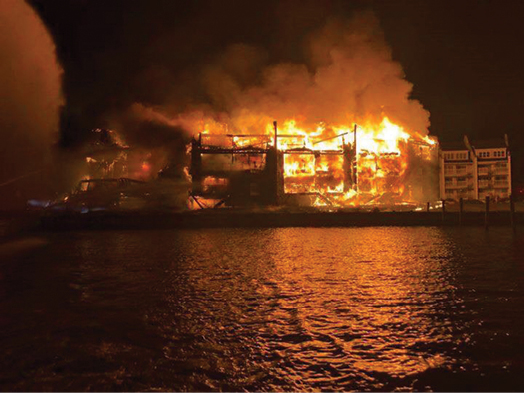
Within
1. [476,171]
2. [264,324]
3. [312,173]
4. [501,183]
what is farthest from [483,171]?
[264,324]

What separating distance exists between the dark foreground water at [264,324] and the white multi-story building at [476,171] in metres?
49.4

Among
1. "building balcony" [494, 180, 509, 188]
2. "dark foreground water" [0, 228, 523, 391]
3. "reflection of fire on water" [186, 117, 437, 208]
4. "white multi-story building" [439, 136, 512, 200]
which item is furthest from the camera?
"white multi-story building" [439, 136, 512, 200]

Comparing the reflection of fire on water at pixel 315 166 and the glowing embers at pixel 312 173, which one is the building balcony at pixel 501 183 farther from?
the glowing embers at pixel 312 173

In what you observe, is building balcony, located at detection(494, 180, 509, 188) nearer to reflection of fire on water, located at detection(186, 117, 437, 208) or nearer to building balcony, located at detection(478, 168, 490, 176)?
building balcony, located at detection(478, 168, 490, 176)

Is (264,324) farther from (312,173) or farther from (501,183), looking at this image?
(501,183)

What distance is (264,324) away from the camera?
303 inches

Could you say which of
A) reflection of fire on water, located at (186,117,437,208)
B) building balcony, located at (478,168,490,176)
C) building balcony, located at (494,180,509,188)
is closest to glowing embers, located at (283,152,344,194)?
reflection of fire on water, located at (186,117,437,208)

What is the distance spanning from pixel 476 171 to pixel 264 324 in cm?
6086

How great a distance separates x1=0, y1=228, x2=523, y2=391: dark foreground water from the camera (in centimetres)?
551

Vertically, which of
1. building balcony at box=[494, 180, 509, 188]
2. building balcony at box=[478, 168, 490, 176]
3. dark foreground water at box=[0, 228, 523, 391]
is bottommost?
dark foreground water at box=[0, 228, 523, 391]

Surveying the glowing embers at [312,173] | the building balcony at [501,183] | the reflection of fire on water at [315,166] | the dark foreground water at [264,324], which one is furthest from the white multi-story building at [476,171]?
the dark foreground water at [264,324]

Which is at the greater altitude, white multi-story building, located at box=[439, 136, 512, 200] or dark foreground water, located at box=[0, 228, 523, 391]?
white multi-story building, located at box=[439, 136, 512, 200]

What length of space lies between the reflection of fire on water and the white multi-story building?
12.0 meters

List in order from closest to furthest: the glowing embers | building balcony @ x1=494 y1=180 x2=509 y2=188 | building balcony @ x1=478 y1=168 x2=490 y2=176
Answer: the glowing embers < building balcony @ x1=494 y1=180 x2=509 y2=188 < building balcony @ x1=478 y1=168 x2=490 y2=176
